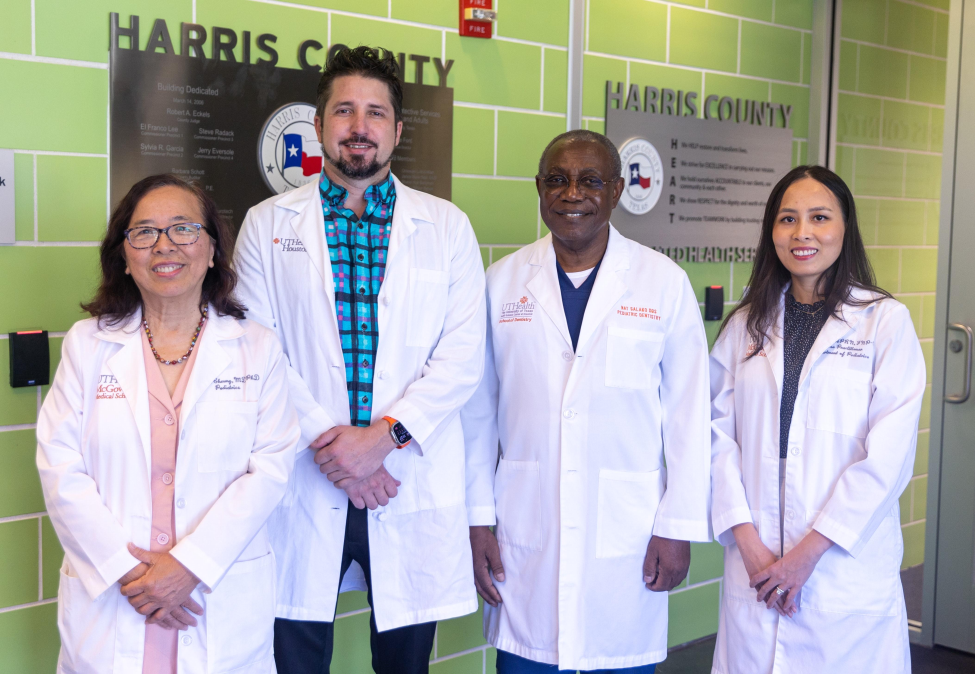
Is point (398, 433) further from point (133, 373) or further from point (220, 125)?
point (220, 125)

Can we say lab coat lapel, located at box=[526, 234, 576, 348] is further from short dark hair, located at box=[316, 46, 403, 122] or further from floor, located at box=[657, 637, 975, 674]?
floor, located at box=[657, 637, 975, 674]

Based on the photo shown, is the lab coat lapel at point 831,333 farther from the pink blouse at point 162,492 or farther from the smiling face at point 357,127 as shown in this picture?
the pink blouse at point 162,492

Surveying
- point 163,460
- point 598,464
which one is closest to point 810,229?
point 598,464

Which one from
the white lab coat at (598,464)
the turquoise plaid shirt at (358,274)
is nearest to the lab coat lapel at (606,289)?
the white lab coat at (598,464)

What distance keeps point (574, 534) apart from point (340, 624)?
981 millimetres

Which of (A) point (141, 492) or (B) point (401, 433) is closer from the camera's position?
(A) point (141, 492)

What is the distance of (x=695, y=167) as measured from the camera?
3303 mm

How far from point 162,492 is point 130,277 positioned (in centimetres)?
46

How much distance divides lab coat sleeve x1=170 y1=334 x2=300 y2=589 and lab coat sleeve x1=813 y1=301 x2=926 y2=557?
3.80 ft

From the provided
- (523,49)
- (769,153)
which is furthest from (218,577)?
(769,153)

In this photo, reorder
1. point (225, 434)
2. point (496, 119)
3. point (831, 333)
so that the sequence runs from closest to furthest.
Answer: point (225, 434), point (831, 333), point (496, 119)

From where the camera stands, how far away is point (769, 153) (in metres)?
3.49

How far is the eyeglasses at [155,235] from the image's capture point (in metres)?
1.70

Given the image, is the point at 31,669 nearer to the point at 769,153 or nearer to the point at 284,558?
the point at 284,558
